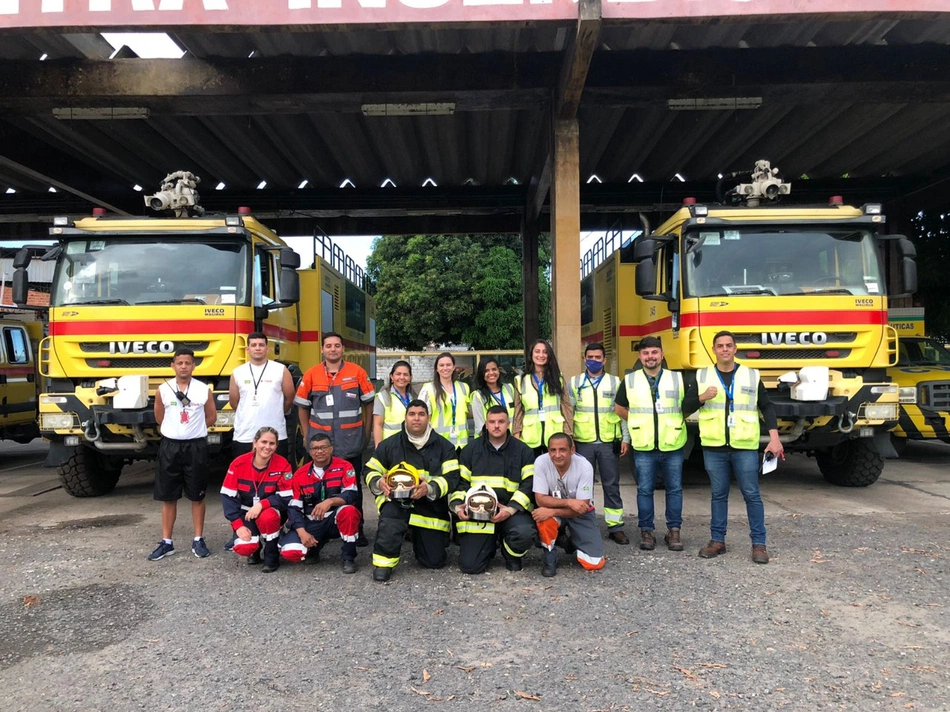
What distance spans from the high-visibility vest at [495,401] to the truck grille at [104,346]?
9.06 feet

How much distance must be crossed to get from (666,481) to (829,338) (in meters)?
2.63

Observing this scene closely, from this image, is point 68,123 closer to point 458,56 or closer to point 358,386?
point 458,56

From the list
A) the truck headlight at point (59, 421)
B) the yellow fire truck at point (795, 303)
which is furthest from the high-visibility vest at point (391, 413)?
the truck headlight at point (59, 421)

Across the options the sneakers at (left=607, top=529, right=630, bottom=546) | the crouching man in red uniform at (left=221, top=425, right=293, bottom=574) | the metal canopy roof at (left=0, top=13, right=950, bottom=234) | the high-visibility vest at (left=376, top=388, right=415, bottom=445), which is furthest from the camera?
the metal canopy roof at (left=0, top=13, right=950, bottom=234)

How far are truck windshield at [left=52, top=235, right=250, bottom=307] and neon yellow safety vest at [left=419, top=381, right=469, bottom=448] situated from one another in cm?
242

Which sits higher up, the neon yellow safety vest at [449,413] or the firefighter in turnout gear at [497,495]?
the neon yellow safety vest at [449,413]

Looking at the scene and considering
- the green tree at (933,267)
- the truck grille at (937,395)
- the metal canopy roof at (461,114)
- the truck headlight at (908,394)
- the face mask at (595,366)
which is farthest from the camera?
the green tree at (933,267)

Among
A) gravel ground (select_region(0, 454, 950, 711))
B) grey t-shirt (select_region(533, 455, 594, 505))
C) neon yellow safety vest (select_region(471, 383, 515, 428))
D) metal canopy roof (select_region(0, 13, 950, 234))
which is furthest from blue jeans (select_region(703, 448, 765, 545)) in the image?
metal canopy roof (select_region(0, 13, 950, 234))

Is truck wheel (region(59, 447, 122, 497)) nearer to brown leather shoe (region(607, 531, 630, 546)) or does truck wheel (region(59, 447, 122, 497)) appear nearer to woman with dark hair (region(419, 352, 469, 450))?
woman with dark hair (region(419, 352, 469, 450))

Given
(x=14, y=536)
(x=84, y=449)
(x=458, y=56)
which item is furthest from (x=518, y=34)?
(x=14, y=536)

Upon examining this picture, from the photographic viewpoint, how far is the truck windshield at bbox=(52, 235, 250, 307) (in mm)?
6777

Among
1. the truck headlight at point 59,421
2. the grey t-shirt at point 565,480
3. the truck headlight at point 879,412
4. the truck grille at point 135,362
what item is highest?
the truck grille at point 135,362

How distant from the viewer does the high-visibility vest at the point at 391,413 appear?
221 inches

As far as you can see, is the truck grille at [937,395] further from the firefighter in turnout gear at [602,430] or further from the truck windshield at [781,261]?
the firefighter in turnout gear at [602,430]
